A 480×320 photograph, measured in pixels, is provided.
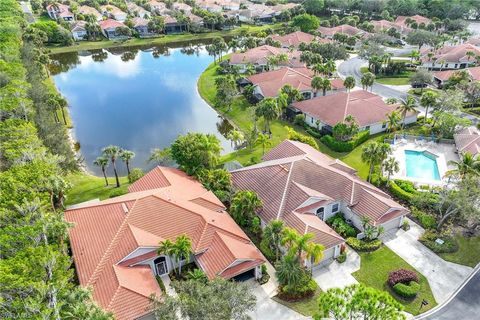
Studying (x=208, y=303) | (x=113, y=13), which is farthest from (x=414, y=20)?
(x=208, y=303)

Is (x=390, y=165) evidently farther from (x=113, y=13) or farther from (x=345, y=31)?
(x=113, y=13)

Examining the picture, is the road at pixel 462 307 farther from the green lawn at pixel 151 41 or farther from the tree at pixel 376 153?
the green lawn at pixel 151 41

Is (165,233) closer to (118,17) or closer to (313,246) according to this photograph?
(313,246)

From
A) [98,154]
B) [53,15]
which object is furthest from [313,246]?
[53,15]

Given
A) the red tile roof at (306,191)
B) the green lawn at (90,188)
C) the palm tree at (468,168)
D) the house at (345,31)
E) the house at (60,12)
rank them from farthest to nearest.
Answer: the house at (60,12)
the house at (345,31)
the green lawn at (90,188)
the palm tree at (468,168)
the red tile roof at (306,191)

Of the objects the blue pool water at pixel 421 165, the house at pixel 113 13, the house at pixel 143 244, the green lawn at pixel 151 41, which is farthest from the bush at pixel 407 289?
the house at pixel 113 13
